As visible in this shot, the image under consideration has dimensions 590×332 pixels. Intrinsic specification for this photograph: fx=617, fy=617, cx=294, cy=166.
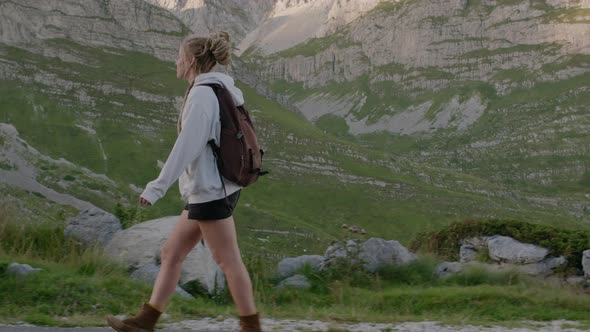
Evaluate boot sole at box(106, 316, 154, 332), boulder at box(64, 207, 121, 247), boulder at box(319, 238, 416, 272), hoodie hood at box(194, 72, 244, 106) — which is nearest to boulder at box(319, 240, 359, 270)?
boulder at box(319, 238, 416, 272)

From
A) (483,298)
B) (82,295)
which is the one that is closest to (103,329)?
(82,295)

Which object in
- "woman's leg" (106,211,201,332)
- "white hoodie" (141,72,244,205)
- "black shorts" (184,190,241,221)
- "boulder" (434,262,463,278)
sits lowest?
"boulder" (434,262,463,278)

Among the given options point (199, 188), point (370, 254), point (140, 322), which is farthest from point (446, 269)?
point (199, 188)

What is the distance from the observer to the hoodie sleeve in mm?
5938

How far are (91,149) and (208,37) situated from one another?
597 ft

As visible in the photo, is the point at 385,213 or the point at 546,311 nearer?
the point at 546,311

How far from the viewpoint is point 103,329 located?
7.13m

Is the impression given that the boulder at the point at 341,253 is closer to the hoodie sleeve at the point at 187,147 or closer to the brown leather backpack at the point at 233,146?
the brown leather backpack at the point at 233,146

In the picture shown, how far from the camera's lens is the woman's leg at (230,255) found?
630 cm

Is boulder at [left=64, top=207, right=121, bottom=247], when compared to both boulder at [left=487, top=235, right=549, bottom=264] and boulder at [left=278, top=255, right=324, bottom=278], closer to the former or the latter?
boulder at [left=278, top=255, right=324, bottom=278]

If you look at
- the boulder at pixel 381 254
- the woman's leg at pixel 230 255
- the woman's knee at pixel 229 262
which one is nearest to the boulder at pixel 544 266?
the boulder at pixel 381 254

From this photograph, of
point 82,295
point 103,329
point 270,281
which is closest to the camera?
point 103,329

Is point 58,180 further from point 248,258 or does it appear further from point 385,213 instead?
point 248,258

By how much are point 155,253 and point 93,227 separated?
6.64 feet
